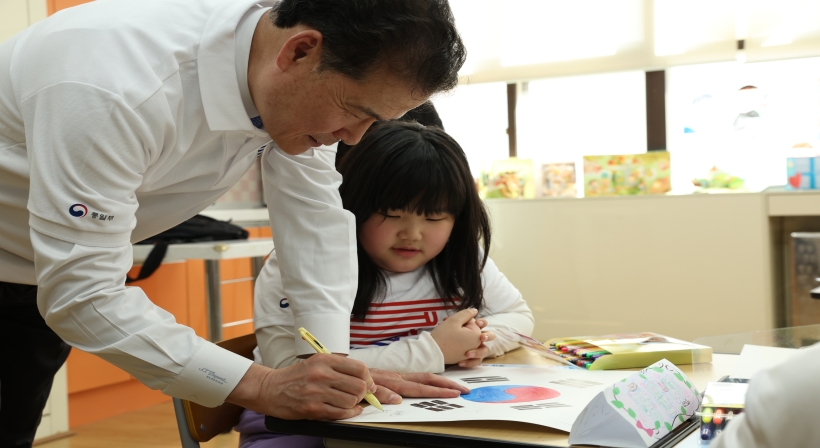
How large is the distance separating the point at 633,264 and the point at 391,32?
102 inches

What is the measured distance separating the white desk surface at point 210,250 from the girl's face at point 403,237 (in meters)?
1.21

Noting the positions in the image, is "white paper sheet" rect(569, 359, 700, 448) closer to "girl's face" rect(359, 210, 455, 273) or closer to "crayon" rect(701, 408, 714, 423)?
"crayon" rect(701, 408, 714, 423)

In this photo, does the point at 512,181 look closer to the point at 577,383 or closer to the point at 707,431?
the point at 577,383

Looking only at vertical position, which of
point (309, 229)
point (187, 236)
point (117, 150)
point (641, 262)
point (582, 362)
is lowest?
point (641, 262)

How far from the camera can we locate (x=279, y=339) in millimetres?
1115

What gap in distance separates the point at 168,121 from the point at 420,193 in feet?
1.66

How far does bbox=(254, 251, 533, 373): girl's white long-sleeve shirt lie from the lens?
109 centimetres

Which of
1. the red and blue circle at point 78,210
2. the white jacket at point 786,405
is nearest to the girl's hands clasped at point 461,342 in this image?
the red and blue circle at point 78,210

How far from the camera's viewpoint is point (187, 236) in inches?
103

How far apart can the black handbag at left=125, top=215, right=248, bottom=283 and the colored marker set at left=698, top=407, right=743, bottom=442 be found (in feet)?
6.96

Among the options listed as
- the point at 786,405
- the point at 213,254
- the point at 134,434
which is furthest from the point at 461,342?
the point at 134,434

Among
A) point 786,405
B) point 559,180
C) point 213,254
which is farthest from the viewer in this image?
point 559,180

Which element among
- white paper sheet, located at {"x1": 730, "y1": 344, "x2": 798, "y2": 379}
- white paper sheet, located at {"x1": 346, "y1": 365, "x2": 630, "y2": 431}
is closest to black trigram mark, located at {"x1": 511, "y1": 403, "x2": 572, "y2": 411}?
white paper sheet, located at {"x1": 346, "y1": 365, "x2": 630, "y2": 431}

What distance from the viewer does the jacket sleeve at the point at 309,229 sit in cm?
112
